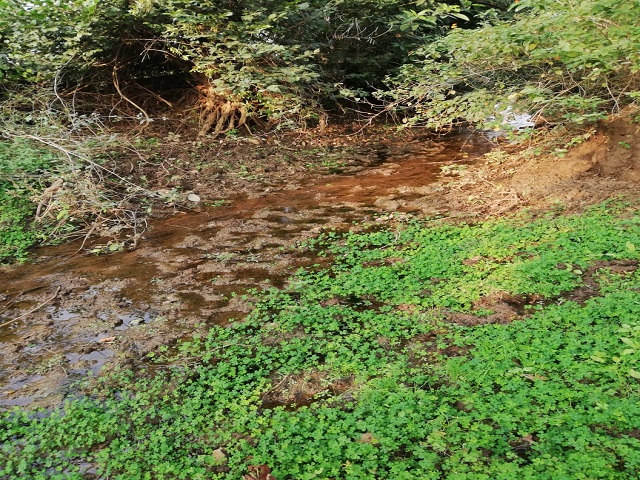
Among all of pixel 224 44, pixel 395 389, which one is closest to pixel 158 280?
pixel 395 389

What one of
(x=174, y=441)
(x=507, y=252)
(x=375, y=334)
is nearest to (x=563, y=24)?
(x=507, y=252)

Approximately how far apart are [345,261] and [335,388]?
A: 2.29 m

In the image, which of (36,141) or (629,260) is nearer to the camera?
(629,260)

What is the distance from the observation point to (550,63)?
698cm

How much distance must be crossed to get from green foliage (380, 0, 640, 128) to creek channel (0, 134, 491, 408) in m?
1.75

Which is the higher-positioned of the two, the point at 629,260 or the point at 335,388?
the point at 629,260

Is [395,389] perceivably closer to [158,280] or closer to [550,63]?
[158,280]

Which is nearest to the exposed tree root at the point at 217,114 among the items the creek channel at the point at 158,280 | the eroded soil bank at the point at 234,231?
the eroded soil bank at the point at 234,231

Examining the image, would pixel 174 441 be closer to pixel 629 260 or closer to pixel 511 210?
pixel 629 260

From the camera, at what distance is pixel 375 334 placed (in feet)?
14.4

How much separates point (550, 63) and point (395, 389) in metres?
5.38

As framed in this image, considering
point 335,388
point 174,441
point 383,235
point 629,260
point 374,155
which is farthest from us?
point 374,155

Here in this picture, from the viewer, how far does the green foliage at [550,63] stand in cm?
555

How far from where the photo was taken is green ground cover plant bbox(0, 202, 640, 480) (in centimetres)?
312
